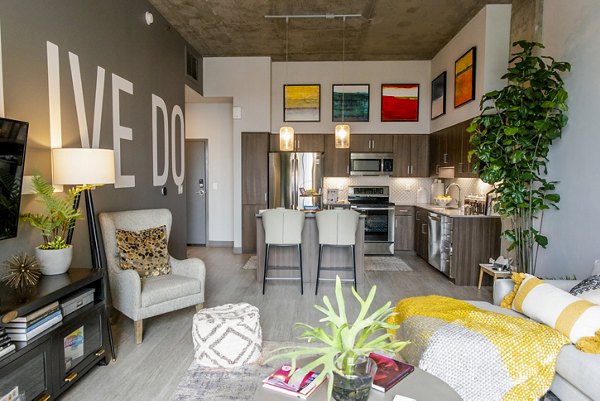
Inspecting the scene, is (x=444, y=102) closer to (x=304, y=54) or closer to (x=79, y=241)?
(x=304, y=54)

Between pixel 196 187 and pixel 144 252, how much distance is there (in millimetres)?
4205

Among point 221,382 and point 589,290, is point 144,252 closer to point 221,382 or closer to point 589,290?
point 221,382

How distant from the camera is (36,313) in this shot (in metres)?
2.13

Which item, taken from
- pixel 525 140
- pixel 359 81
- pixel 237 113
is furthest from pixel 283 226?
pixel 359 81

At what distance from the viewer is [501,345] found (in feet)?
6.91

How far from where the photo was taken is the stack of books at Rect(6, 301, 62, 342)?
2029 millimetres

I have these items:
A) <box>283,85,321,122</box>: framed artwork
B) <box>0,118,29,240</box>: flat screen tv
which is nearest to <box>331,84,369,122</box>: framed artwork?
<box>283,85,321,122</box>: framed artwork

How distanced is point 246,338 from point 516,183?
2.71 metres

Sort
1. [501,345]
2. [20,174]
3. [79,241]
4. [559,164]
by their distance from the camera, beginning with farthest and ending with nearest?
[559,164] < [79,241] < [20,174] < [501,345]

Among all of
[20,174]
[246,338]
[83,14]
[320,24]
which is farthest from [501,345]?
[320,24]

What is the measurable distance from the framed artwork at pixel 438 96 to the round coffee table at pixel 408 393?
17.6 ft

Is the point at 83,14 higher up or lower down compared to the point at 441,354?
higher up

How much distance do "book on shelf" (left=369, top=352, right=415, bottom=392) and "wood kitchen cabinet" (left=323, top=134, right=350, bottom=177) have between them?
5.39 metres

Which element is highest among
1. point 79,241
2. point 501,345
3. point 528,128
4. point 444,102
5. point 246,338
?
point 444,102
